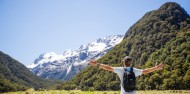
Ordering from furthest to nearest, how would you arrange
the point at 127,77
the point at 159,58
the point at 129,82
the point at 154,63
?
the point at 159,58
the point at 154,63
the point at 127,77
the point at 129,82

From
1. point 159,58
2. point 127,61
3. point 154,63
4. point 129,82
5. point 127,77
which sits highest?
point 159,58

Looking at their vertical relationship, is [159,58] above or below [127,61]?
above

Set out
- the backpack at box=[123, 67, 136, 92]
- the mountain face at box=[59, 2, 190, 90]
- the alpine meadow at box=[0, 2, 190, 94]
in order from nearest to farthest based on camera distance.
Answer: the backpack at box=[123, 67, 136, 92] → the alpine meadow at box=[0, 2, 190, 94] → the mountain face at box=[59, 2, 190, 90]

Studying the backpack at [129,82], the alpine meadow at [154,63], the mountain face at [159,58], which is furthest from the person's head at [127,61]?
the mountain face at [159,58]

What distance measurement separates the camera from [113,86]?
14388 cm

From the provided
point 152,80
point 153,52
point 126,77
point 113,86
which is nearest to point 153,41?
point 153,52

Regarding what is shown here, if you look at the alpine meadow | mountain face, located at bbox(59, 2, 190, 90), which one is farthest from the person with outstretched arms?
mountain face, located at bbox(59, 2, 190, 90)

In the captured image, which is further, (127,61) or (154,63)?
(154,63)

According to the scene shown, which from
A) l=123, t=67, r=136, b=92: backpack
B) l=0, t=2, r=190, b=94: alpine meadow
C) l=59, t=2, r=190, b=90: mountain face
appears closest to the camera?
l=123, t=67, r=136, b=92: backpack

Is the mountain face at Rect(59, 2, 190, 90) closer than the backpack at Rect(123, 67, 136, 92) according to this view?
No

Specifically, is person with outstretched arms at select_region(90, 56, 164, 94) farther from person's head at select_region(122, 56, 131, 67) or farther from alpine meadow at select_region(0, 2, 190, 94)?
alpine meadow at select_region(0, 2, 190, 94)

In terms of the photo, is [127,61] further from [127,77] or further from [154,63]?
[154,63]

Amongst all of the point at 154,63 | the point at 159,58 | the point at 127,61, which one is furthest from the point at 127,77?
the point at 159,58

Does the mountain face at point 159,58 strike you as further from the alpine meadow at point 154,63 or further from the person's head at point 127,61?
the person's head at point 127,61
